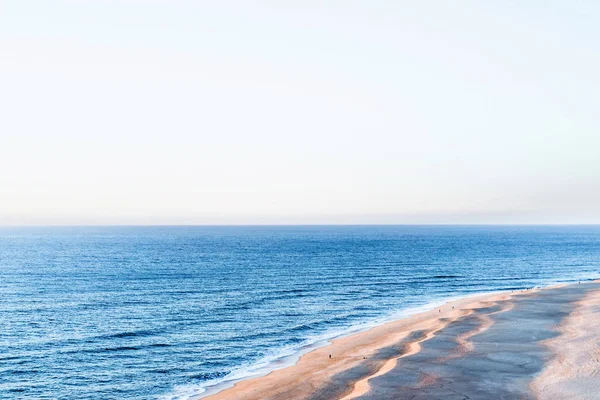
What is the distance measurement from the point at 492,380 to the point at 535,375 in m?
3.85

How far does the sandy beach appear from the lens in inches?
1430

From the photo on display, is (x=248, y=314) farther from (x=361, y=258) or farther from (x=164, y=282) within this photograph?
(x=361, y=258)

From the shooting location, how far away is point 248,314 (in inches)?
2564

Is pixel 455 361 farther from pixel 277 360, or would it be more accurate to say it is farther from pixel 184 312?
pixel 184 312

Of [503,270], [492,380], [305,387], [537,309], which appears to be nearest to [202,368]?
[305,387]

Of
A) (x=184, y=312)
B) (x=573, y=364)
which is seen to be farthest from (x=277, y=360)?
(x=573, y=364)

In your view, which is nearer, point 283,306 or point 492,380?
point 492,380

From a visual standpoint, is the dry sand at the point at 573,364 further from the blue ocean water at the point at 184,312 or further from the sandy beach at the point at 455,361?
the blue ocean water at the point at 184,312

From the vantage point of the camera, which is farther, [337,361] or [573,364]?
[337,361]

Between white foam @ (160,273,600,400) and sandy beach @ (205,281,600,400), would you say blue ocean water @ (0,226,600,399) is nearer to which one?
white foam @ (160,273,600,400)

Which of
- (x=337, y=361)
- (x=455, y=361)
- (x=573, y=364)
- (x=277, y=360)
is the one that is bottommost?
(x=277, y=360)

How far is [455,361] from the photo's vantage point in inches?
1720

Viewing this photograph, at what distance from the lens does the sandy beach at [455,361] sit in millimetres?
36312

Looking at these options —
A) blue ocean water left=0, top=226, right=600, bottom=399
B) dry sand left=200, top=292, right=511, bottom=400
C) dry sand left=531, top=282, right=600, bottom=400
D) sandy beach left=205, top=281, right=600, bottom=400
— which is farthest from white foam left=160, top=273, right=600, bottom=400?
dry sand left=531, top=282, right=600, bottom=400
